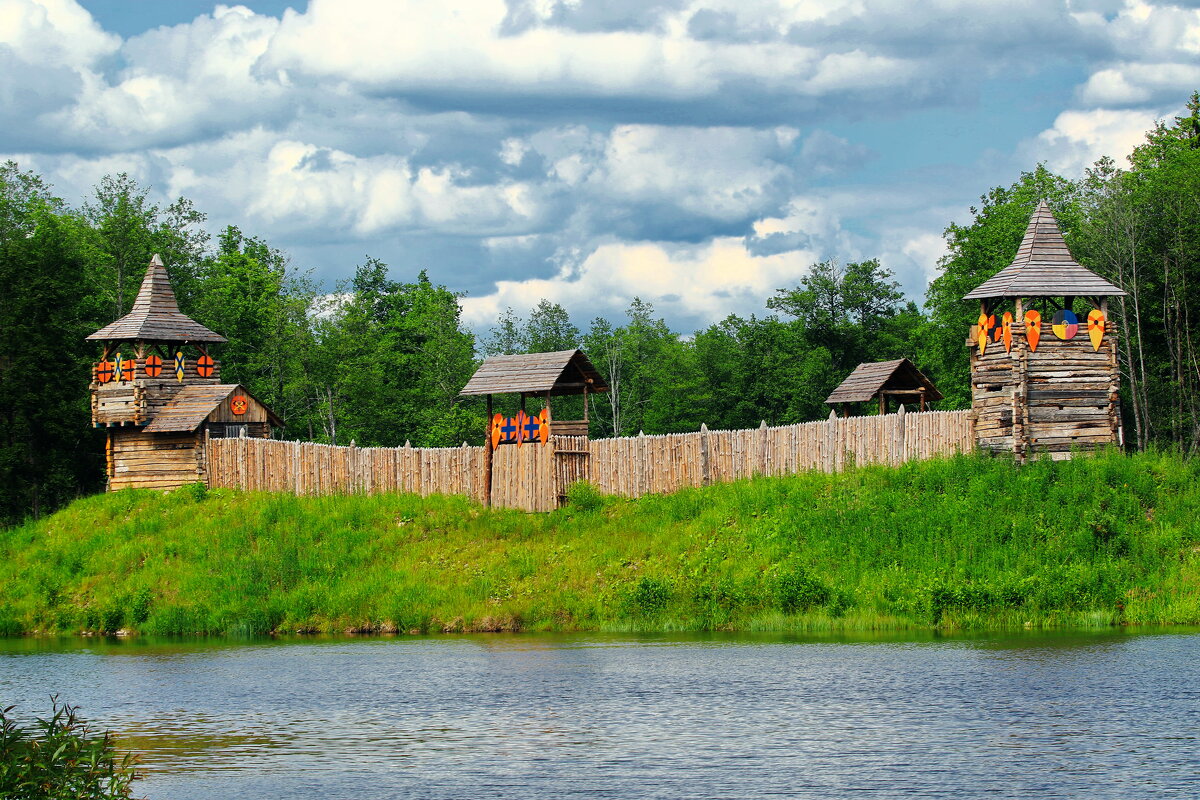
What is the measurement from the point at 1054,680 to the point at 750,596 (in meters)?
11.5

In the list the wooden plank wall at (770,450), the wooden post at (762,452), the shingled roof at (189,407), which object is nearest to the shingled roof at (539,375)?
the wooden plank wall at (770,450)

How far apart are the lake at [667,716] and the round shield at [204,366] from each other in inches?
848

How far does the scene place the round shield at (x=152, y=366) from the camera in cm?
5081

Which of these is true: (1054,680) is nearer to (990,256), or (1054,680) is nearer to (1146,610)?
(1146,610)

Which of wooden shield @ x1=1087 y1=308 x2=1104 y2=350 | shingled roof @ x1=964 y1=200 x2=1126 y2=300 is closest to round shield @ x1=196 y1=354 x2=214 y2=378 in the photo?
shingled roof @ x1=964 y1=200 x2=1126 y2=300

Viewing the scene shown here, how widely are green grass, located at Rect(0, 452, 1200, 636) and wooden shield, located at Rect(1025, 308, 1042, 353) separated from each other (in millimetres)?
3468

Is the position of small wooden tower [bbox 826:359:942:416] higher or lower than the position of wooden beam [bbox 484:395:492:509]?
higher

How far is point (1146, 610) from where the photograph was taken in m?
31.3

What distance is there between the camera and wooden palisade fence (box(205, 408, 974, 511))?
39.0m

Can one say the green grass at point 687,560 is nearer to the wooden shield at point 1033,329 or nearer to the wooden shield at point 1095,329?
the wooden shield at point 1033,329

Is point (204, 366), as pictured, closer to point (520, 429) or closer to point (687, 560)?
point (520, 429)

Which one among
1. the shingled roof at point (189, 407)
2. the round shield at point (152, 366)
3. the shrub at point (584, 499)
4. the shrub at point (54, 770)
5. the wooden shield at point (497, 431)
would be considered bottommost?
the shrub at point (54, 770)

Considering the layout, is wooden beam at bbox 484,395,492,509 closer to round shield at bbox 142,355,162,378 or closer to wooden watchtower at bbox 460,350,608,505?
wooden watchtower at bbox 460,350,608,505

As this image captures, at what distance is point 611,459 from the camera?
42.5 meters
